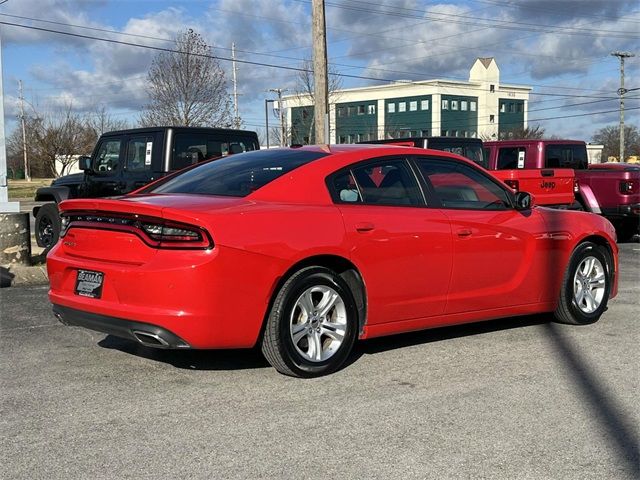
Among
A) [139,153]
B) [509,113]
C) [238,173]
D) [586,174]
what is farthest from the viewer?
[509,113]

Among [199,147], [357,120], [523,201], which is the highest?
[357,120]

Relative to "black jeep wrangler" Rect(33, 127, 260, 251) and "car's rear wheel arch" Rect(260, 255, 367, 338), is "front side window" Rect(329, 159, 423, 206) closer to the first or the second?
"car's rear wheel arch" Rect(260, 255, 367, 338)

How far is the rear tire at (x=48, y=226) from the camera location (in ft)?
38.8

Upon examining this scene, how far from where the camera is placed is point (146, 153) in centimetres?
1029

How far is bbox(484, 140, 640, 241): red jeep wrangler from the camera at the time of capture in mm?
13594

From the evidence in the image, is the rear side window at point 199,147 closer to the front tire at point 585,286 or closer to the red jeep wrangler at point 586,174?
the red jeep wrangler at point 586,174

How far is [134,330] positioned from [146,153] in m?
6.14

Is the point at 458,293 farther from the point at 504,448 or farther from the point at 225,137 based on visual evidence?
the point at 225,137

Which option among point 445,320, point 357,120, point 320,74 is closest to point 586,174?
point 320,74

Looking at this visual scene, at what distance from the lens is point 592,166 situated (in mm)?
16203

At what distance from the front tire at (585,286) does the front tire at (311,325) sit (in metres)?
2.41

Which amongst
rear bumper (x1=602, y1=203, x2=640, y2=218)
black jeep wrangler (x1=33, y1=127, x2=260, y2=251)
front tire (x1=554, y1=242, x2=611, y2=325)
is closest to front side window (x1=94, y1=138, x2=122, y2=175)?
black jeep wrangler (x1=33, y1=127, x2=260, y2=251)

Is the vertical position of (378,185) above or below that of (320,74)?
below

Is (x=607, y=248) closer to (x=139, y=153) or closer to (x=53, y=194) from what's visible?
(x=139, y=153)
